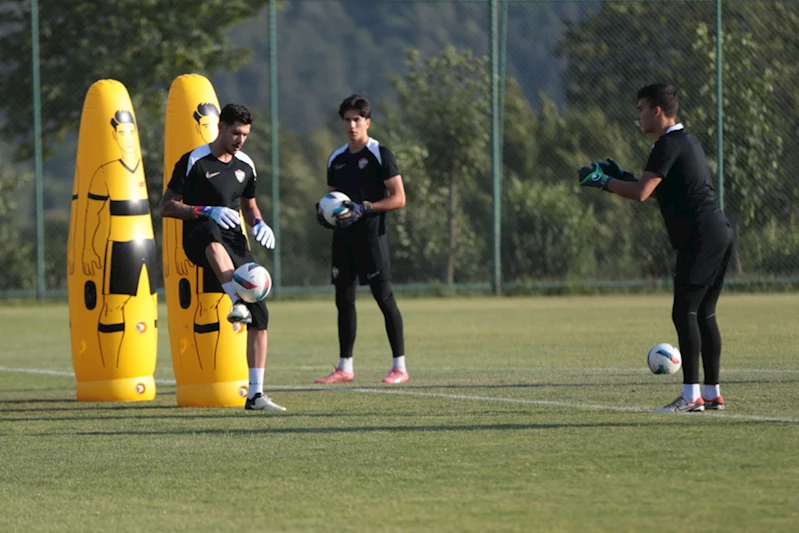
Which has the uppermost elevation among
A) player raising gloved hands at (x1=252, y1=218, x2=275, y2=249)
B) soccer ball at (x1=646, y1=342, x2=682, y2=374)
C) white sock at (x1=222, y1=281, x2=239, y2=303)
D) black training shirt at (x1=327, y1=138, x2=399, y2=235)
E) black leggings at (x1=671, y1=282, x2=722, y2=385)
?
black training shirt at (x1=327, y1=138, x2=399, y2=235)

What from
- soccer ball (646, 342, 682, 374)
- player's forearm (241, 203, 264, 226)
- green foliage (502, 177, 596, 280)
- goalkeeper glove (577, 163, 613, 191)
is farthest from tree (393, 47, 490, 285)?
goalkeeper glove (577, 163, 613, 191)

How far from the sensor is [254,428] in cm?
865

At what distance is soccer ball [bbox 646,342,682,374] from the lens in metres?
10.2

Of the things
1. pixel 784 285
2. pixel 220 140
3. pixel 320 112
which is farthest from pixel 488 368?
pixel 320 112

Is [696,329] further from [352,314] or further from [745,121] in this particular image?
[745,121]

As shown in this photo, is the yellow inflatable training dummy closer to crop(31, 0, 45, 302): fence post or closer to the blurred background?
the blurred background

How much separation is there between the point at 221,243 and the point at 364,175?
234cm

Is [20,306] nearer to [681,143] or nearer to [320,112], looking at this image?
[681,143]

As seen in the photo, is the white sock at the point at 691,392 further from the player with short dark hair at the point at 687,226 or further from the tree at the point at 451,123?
the tree at the point at 451,123

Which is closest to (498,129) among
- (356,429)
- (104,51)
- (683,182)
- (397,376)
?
(104,51)

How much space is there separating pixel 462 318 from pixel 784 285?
6.51 m

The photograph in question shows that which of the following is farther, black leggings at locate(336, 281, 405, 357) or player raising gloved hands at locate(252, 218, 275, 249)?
black leggings at locate(336, 281, 405, 357)

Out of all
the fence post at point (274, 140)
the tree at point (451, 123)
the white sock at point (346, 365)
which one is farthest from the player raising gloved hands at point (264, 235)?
the tree at point (451, 123)

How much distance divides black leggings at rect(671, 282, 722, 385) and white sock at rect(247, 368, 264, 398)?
277cm
